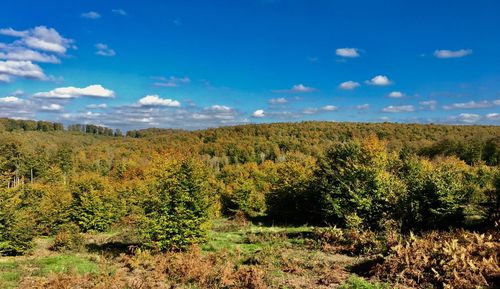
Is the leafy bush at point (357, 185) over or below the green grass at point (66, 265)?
over

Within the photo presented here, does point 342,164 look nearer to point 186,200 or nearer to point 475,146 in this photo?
point 186,200

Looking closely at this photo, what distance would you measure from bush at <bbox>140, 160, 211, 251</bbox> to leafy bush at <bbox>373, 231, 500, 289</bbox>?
9.89 metres

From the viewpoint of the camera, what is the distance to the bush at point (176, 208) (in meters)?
19.8

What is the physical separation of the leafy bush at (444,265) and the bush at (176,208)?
9.89 meters

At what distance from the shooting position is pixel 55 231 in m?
35.7

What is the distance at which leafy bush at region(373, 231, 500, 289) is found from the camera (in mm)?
13051

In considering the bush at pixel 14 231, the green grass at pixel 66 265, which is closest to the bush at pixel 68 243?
the bush at pixel 14 231

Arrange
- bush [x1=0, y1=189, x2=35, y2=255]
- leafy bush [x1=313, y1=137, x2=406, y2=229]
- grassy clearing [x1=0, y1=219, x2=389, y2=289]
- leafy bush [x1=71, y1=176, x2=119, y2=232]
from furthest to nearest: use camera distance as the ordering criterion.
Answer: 1. leafy bush [x1=71, y1=176, x2=119, y2=232]
2. leafy bush [x1=313, y1=137, x2=406, y2=229]
3. bush [x1=0, y1=189, x2=35, y2=255]
4. grassy clearing [x1=0, y1=219, x2=389, y2=289]

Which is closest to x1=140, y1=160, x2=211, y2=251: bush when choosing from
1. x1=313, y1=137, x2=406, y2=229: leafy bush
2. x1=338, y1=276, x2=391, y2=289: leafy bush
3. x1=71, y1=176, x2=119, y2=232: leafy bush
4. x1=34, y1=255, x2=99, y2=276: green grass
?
x1=34, y1=255, x2=99, y2=276: green grass

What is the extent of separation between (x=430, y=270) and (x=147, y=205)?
1422 cm

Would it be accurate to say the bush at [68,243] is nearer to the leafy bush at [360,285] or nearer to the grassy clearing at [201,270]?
the grassy clearing at [201,270]

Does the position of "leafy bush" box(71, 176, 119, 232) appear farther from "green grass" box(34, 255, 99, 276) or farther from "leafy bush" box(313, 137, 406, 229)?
"leafy bush" box(313, 137, 406, 229)

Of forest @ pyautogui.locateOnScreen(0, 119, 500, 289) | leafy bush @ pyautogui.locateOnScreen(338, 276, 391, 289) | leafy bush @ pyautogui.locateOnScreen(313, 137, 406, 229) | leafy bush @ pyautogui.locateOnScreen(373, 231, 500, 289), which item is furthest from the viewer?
leafy bush @ pyautogui.locateOnScreen(313, 137, 406, 229)

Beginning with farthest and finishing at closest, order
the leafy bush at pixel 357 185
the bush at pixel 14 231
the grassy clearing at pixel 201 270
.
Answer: the leafy bush at pixel 357 185
the bush at pixel 14 231
the grassy clearing at pixel 201 270
